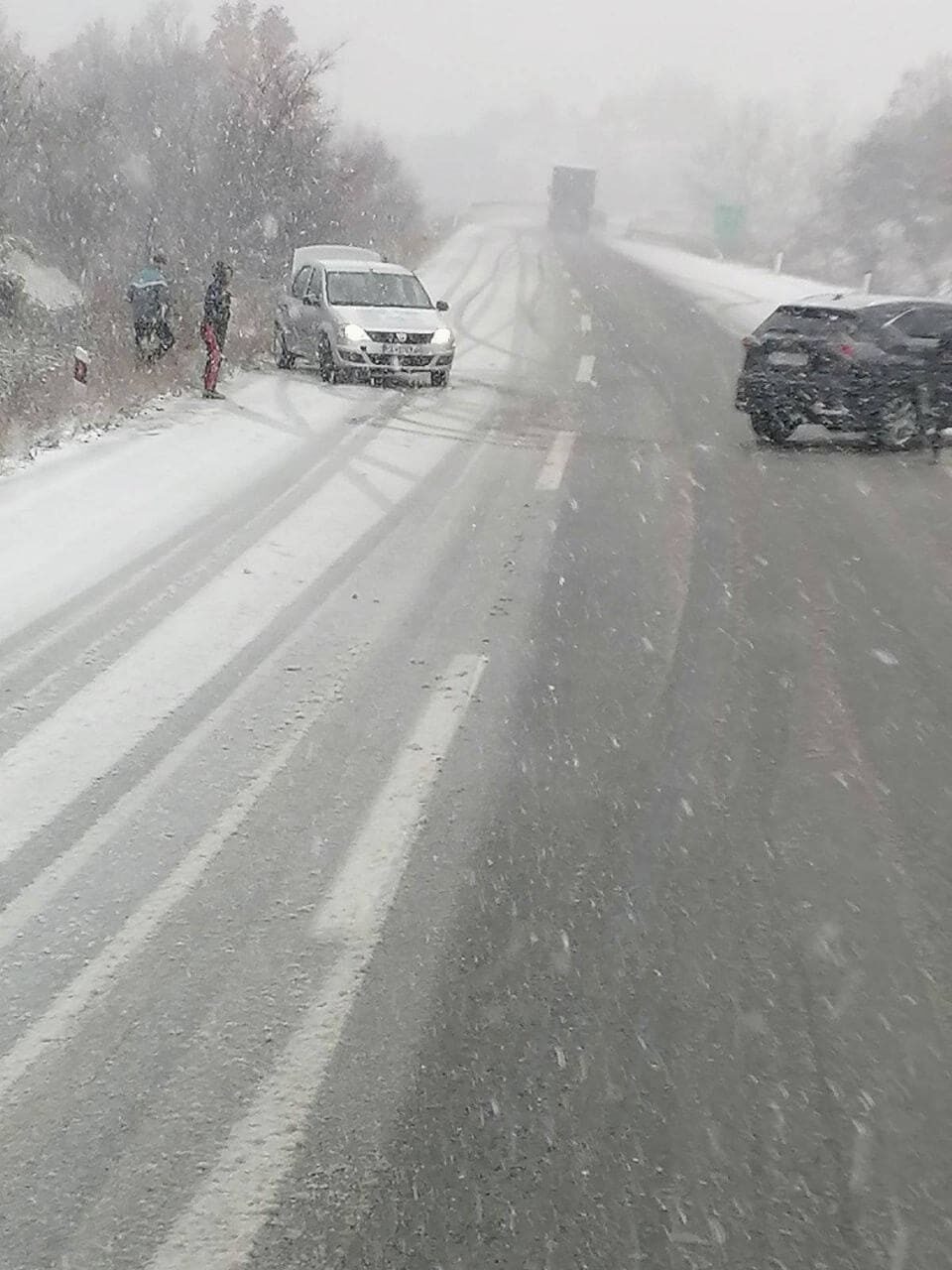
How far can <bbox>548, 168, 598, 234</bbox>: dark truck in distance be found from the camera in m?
61.5

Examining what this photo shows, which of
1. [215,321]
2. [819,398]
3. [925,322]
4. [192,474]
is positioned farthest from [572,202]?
[192,474]

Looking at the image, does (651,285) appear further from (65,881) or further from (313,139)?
(65,881)

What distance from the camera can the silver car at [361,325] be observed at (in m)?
14.3

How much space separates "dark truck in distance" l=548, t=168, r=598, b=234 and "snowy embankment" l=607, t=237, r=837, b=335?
15.4m

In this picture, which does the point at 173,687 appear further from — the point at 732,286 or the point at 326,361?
the point at 732,286

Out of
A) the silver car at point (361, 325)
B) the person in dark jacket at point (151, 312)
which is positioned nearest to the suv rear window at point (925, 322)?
the silver car at point (361, 325)

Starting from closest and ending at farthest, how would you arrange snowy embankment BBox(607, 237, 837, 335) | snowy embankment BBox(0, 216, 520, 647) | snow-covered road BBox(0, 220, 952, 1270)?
snow-covered road BBox(0, 220, 952, 1270)
snowy embankment BBox(0, 216, 520, 647)
snowy embankment BBox(607, 237, 837, 335)

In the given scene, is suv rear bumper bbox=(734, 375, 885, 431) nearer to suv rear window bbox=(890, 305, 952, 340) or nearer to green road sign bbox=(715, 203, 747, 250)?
suv rear window bbox=(890, 305, 952, 340)

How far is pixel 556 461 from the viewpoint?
10.7m

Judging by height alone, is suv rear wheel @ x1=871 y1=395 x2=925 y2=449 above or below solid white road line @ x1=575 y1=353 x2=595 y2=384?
above

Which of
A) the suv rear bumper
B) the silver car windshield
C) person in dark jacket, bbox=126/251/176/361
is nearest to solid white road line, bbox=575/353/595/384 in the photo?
the silver car windshield

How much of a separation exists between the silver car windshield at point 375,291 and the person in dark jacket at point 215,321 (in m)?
2.15

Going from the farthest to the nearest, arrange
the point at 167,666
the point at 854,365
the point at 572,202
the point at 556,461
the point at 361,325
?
1. the point at 572,202
2. the point at 361,325
3. the point at 854,365
4. the point at 556,461
5. the point at 167,666

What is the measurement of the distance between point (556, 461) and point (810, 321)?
3153 millimetres
